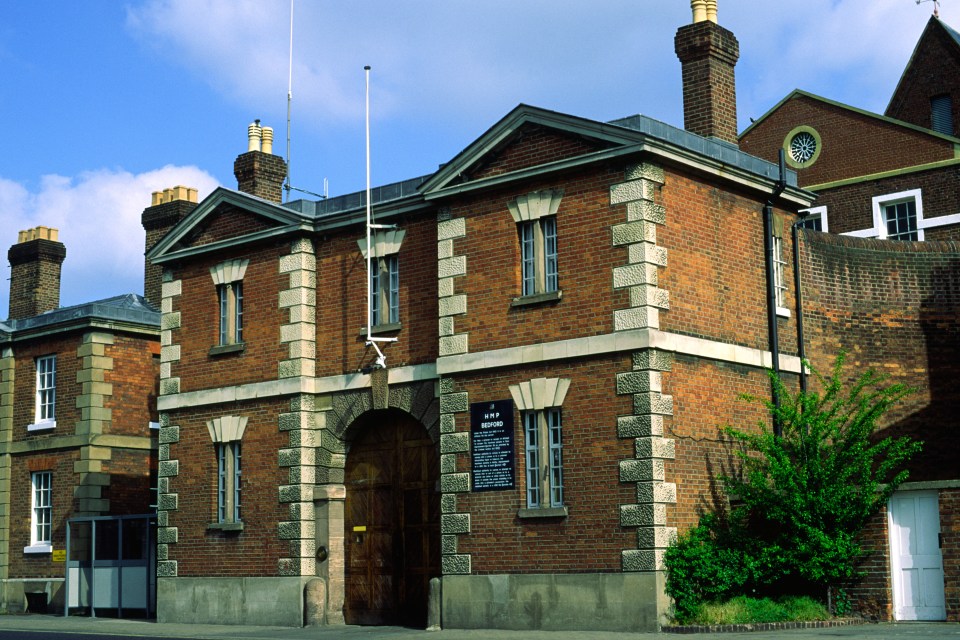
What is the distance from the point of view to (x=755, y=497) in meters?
21.3

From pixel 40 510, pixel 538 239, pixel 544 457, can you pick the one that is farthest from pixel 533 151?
pixel 40 510

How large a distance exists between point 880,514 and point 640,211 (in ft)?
20.9

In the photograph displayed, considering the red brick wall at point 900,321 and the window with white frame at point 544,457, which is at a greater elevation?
the red brick wall at point 900,321

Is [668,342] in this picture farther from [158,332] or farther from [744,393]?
[158,332]

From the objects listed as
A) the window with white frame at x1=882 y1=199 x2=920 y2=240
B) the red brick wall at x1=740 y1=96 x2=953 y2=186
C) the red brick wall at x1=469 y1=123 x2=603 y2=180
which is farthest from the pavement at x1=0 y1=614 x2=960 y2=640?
the red brick wall at x1=740 y1=96 x2=953 y2=186

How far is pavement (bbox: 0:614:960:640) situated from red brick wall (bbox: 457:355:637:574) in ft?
4.00

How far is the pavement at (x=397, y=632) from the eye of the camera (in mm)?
18250

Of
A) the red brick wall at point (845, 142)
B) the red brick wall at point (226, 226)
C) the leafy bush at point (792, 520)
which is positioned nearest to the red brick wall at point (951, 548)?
the leafy bush at point (792, 520)

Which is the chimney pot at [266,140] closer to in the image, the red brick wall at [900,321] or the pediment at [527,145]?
the pediment at [527,145]

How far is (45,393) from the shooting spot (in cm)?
3466

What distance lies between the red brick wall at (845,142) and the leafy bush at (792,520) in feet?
45.3

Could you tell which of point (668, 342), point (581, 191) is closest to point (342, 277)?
point (581, 191)

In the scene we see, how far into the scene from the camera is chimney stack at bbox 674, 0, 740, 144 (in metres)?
24.4

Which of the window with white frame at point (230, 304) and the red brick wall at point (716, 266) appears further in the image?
the window with white frame at point (230, 304)
